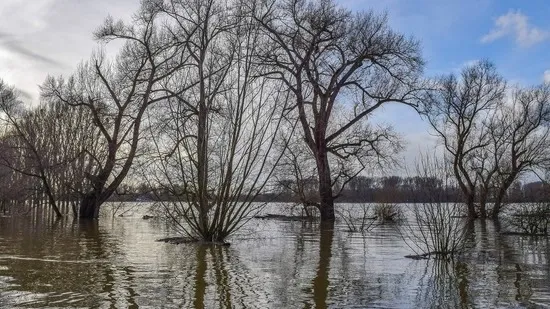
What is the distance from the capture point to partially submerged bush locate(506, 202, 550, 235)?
66.2 feet

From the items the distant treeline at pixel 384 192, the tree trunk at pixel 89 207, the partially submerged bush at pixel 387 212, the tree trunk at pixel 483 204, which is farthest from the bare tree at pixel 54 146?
the tree trunk at pixel 483 204

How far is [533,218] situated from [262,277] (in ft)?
48.6

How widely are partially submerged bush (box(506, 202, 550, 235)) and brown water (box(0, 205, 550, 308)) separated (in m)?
5.08

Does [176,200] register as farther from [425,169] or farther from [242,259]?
[425,169]

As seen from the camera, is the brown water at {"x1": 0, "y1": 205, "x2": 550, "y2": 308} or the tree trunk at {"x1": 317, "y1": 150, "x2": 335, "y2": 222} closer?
the brown water at {"x1": 0, "y1": 205, "x2": 550, "y2": 308}

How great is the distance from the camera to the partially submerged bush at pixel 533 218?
794 inches

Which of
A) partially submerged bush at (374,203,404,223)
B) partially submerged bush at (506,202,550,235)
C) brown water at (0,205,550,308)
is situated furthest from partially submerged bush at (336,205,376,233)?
Result: brown water at (0,205,550,308)

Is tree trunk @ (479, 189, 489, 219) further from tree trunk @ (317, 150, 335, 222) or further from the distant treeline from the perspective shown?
tree trunk @ (317, 150, 335, 222)

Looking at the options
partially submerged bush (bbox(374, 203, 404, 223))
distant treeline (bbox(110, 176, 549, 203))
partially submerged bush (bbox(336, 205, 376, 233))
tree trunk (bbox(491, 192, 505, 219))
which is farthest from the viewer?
tree trunk (bbox(491, 192, 505, 219))

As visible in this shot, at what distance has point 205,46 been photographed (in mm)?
16891

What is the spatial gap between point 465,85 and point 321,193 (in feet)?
53.4

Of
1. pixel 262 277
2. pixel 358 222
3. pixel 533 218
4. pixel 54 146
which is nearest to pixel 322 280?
pixel 262 277

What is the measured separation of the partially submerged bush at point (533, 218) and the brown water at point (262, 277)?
5075 mm

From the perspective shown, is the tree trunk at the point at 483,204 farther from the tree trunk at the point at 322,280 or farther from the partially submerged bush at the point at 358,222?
the tree trunk at the point at 322,280
